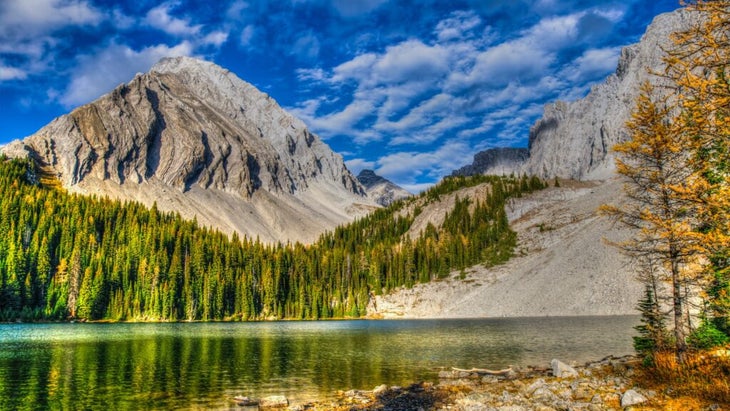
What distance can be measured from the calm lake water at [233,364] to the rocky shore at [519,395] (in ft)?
10.3

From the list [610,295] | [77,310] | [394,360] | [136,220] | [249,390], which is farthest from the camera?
[136,220]

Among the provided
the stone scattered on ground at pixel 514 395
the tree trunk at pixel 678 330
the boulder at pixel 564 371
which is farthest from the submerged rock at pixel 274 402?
the tree trunk at pixel 678 330

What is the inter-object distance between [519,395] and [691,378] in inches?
292

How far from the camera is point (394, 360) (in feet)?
143

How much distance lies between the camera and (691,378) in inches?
752

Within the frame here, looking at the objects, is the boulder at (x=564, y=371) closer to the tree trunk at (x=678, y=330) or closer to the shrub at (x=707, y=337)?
the shrub at (x=707, y=337)

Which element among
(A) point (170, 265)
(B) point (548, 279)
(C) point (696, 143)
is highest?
(A) point (170, 265)

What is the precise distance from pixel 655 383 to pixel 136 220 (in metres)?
167

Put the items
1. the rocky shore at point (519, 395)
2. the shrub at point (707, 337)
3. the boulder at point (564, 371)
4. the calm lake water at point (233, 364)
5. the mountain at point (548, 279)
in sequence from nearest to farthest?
the rocky shore at point (519, 395), the shrub at point (707, 337), the boulder at point (564, 371), the calm lake water at point (233, 364), the mountain at point (548, 279)

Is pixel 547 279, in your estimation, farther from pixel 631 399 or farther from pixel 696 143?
pixel 696 143

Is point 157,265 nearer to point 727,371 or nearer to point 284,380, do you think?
point 284,380

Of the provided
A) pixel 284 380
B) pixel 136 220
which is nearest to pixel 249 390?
pixel 284 380

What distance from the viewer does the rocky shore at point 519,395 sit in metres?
19.2

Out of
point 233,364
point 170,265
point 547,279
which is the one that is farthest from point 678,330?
point 170,265
